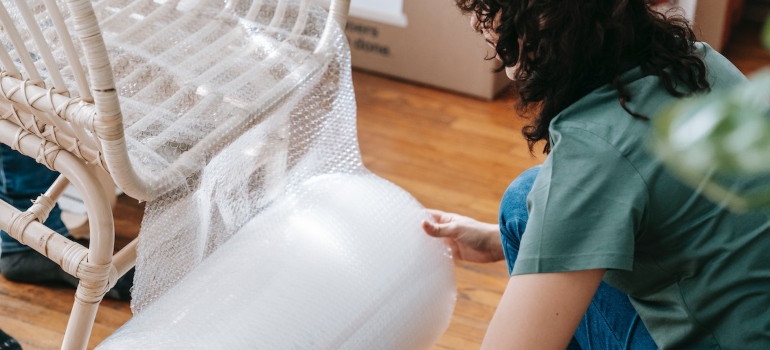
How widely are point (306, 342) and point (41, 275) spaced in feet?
2.20

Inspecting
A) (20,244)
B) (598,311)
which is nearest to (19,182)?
(20,244)

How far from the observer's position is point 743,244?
0.69 metres

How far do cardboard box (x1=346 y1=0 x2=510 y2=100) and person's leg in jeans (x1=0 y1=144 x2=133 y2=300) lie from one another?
2.85ft

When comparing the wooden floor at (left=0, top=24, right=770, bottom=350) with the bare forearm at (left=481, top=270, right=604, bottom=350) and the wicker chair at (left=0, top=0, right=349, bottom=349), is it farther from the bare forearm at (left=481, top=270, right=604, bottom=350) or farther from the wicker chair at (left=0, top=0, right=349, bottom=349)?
the bare forearm at (left=481, top=270, right=604, bottom=350)

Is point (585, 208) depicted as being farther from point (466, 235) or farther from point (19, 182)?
point (19, 182)

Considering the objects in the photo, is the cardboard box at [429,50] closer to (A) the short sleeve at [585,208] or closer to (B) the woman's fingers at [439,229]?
(B) the woman's fingers at [439,229]

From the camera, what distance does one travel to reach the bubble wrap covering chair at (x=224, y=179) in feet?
2.63

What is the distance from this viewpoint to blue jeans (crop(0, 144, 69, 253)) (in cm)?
133

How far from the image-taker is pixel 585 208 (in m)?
0.66

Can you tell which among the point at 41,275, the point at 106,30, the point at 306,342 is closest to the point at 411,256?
the point at 306,342

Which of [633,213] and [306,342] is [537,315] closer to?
[633,213]

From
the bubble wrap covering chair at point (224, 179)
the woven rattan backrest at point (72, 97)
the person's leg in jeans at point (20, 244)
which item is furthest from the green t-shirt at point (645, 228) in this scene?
the person's leg in jeans at point (20, 244)

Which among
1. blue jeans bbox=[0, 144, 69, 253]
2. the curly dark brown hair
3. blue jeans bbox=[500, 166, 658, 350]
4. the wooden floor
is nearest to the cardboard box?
the wooden floor

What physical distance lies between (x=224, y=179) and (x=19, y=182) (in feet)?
1.91
